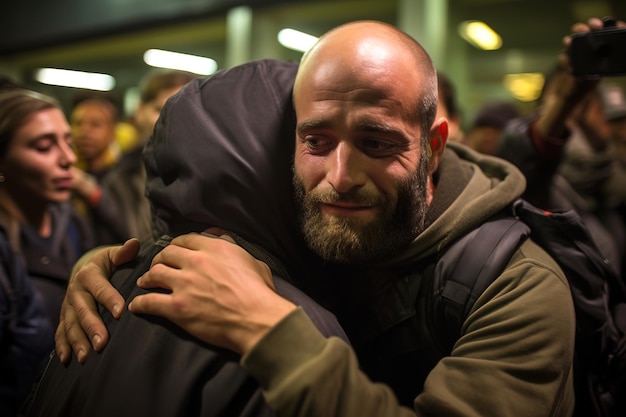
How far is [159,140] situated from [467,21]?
410 cm

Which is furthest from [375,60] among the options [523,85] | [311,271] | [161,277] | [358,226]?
[523,85]

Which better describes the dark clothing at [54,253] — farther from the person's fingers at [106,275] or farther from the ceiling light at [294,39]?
the ceiling light at [294,39]

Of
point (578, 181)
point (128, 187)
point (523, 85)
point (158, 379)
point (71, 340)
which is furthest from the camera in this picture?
point (523, 85)

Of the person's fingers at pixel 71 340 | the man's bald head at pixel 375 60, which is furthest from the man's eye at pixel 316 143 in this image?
the person's fingers at pixel 71 340

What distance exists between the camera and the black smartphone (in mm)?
1320

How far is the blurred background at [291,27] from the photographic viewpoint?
453 centimetres

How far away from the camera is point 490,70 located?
16.1 ft

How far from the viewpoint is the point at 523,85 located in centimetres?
473

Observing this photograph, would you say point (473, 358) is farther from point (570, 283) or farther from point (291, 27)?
point (291, 27)

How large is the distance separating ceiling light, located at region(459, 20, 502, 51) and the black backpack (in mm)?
3872

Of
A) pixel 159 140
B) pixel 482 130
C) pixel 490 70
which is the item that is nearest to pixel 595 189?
pixel 482 130

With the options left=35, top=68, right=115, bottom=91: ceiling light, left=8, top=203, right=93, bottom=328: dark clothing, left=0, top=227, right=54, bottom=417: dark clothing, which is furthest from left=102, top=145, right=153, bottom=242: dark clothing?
left=35, top=68, right=115, bottom=91: ceiling light

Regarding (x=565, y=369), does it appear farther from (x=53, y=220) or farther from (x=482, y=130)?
(x=482, y=130)

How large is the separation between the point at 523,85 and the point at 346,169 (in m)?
4.03
